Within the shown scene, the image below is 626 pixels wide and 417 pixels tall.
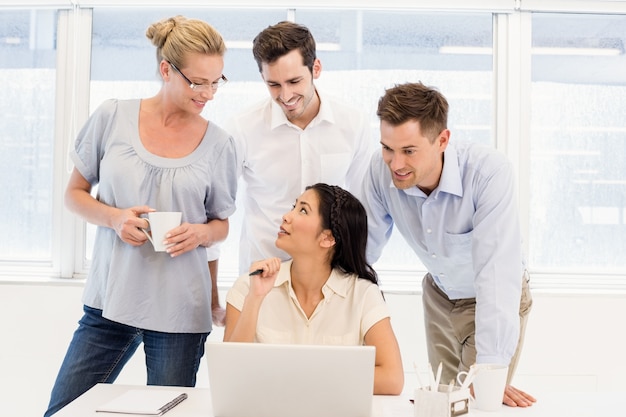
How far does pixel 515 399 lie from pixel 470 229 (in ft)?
1.91

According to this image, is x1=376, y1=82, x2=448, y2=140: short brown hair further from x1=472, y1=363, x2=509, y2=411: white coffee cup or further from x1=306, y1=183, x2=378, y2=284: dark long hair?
x1=472, y1=363, x2=509, y2=411: white coffee cup

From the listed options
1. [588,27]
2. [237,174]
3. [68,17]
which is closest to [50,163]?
[68,17]

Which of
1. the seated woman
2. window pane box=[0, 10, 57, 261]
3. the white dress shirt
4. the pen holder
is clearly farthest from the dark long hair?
window pane box=[0, 10, 57, 261]

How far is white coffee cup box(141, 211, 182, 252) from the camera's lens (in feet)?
5.49

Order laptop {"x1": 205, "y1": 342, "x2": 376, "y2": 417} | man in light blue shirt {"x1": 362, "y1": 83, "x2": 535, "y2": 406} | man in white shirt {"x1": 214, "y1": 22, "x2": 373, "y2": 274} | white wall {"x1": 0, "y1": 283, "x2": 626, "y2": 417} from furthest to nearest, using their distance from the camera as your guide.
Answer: white wall {"x1": 0, "y1": 283, "x2": 626, "y2": 417}
man in white shirt {"x1": 214, "y1": 22, "x2": 373, "y2": 274}
man in light blue shirt {"x1": 362, "y1": 83, "x2": 535, "y2": 406}
laptop {"x1": 205, "y1": 342, "x2": 376, "y2": 417}

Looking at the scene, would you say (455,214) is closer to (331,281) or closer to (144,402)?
(331,281)

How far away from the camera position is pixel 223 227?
6.43 feet

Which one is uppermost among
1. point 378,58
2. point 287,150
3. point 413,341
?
point 378,58

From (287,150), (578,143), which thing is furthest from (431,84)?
(287,150)

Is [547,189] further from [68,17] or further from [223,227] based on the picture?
[68,17]

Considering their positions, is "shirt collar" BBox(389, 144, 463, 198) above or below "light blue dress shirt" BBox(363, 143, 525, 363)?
above

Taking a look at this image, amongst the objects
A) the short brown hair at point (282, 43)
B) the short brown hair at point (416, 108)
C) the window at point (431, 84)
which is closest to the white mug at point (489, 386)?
the short brown hair at point (416, 108)

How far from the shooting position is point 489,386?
1466 mm

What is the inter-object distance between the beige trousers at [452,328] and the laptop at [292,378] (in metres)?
0.85
